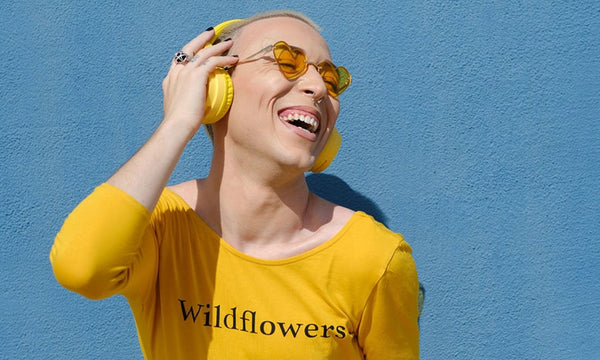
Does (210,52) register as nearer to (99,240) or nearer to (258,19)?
(258,19)

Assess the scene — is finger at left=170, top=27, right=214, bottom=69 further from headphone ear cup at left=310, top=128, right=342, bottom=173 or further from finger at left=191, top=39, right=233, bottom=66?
headphone ear cup at left=310, top=128, right=342, bottom=173

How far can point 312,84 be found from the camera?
1.56 meters

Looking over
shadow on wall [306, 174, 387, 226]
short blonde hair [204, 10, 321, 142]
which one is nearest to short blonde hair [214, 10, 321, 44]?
short blonde hair [204, 10, 321, 142]

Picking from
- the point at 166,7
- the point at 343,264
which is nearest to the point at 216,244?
the point at 343,264

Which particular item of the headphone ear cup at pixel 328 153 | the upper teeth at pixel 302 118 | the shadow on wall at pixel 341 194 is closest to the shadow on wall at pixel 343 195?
the shadow on wall at pixel 341 194

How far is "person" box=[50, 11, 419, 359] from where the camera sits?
1.56 m

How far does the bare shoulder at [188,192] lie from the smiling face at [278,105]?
19cm

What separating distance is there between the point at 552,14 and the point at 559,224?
617 millimetres

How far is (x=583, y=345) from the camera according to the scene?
2.09m

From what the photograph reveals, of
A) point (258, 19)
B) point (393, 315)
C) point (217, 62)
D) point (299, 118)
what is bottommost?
point (393, 315)

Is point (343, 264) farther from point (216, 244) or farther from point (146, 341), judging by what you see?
point (146, 341)

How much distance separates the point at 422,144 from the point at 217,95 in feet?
2.46

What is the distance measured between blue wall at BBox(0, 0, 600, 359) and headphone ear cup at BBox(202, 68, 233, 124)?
1.80 ft

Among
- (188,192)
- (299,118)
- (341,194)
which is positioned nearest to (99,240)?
(188,192)
